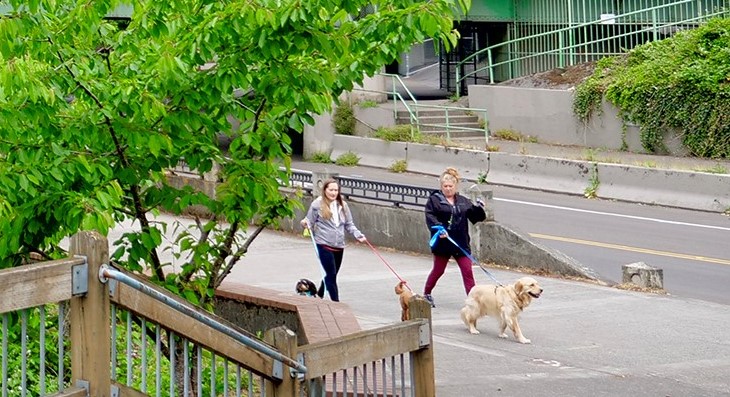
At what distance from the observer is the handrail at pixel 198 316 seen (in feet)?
17.8

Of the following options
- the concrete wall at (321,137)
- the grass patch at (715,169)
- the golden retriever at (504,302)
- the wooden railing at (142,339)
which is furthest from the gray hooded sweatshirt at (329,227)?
the concrete wall at (321,137)

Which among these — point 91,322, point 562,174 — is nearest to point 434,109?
point 562,174

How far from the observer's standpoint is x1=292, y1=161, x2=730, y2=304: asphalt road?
60.0 ft

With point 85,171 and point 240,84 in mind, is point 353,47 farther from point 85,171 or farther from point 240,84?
point 85,171

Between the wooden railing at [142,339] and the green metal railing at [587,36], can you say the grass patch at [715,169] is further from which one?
the wooden railing at [142,339]

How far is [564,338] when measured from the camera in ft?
44.8

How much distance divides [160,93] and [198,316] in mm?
2650

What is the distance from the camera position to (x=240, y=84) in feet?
26.1

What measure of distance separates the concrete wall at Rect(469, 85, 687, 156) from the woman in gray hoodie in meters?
15.8

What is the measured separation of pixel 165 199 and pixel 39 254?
921 millimetres

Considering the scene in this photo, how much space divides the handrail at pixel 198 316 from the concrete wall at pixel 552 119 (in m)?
24.2

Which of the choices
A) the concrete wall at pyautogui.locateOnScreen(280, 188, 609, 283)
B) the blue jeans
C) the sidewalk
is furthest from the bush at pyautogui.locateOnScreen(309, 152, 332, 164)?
the blue jeans

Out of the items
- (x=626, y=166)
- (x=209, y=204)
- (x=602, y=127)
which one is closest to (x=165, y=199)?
(x=209, y=204)

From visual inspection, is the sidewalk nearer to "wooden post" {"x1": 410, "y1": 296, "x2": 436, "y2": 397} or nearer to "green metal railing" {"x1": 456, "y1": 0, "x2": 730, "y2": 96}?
"wooden post" {"x1": 410, "y1": 296, "x2": 436, "y2": 397}
